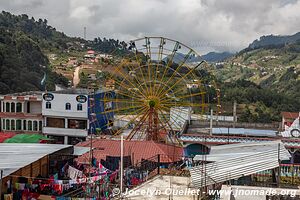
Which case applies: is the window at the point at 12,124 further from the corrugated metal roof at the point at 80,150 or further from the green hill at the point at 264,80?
the green hill at the point at 264,80

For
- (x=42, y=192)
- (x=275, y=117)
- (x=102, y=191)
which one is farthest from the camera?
(x=275, y=117)

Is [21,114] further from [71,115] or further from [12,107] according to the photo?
[71,115]

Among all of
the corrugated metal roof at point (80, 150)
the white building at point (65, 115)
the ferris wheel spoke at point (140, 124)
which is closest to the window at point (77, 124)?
the white building at point (65, 115)

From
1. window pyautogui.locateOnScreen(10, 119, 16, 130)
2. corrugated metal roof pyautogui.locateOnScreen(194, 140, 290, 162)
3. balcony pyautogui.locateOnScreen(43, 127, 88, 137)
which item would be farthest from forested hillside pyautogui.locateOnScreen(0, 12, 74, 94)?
corrugated metal roof pyautogui.locateOnScreen(194, 140, 290, 162)

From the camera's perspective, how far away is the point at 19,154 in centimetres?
1500

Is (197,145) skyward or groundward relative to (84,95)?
groundward

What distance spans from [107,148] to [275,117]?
39.8 meters

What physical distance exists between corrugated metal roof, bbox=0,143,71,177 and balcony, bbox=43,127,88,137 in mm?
14105

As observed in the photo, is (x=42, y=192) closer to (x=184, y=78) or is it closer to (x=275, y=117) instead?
(x=184, y=78)

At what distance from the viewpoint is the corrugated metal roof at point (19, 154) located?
43.2 ft

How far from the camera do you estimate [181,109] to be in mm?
28672

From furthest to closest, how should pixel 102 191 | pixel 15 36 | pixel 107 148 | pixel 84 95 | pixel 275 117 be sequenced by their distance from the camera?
1. pixel 15 36
2. pixel 275 117
3. pixel 84 95
4. pixel 107 148
5. pixel 102 191

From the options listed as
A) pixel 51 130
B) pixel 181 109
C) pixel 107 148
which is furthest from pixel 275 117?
→ pixel 107 148

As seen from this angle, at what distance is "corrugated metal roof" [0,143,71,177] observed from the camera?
13.2m
